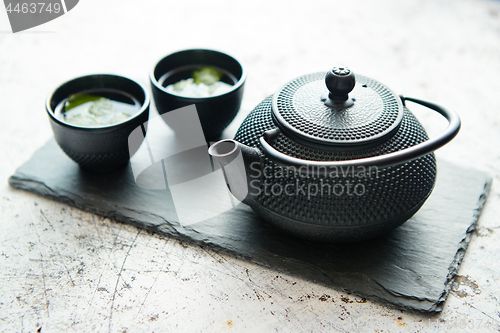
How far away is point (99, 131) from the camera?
3.41 feet

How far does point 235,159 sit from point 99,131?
0.36m

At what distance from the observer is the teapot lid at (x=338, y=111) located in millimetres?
878

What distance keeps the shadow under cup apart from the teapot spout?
292 millimetres

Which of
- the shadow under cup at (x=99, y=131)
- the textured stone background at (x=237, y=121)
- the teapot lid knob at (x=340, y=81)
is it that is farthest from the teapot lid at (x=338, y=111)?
the shadow under cup at (x=99, y=131)

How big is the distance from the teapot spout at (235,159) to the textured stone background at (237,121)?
0.61 ft

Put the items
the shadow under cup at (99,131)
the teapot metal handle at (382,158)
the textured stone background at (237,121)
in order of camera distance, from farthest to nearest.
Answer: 1. the shadow under cup at (99,131)
2. the textured stone background at (237,121)
3. the teapot metal handle at (382,158)

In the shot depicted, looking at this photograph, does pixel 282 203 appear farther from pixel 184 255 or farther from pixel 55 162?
pixel 55 162

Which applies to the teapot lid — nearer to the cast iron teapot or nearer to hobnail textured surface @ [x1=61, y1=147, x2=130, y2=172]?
the cast iron teapot

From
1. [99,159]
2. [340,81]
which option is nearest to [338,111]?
[340,81]

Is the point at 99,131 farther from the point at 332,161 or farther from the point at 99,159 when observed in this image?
the point at 332,161

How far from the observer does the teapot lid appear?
0.88 metres

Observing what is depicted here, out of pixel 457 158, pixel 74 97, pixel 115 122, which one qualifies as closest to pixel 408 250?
pixel 457 158

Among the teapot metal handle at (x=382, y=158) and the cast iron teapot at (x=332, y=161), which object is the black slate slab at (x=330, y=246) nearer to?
the cast iron teapot at (x=332, y=161)

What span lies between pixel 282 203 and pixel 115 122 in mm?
486
